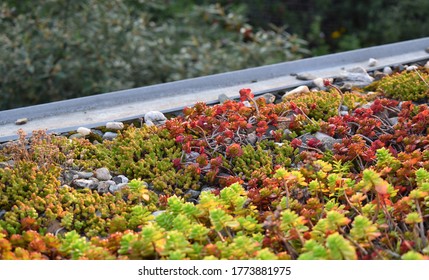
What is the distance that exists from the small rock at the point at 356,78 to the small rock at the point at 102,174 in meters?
1.58

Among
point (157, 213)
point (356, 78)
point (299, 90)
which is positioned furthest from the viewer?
point (356, 78)

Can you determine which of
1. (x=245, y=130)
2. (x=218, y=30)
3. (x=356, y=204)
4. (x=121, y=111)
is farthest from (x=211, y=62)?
(x=356, y=204)

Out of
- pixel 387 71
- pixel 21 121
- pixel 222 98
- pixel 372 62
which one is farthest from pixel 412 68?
pixel 21 121

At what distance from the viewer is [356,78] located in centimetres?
396

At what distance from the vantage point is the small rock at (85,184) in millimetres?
2773

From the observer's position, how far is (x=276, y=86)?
12.7 ft

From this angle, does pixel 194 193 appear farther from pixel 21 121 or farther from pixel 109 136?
pixel 21 121

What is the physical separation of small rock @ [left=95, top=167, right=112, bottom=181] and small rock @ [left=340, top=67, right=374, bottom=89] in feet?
5.17

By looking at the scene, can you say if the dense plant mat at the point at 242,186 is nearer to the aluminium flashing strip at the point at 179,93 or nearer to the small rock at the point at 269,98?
the small rock at the point at 269,98

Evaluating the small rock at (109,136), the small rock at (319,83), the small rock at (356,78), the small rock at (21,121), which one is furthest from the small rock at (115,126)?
the small rock at (356,78)

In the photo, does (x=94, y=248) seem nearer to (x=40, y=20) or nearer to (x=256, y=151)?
(x=256, y=151)

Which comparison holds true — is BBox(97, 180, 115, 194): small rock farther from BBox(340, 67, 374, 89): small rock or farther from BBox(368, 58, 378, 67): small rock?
BBox(368, 58, 378, 67): small rock

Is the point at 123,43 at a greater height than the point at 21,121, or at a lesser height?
lesser

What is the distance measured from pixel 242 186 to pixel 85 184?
64 cm
